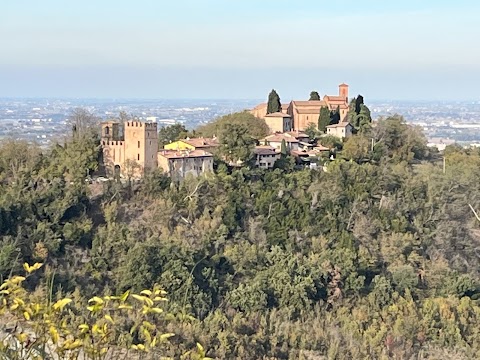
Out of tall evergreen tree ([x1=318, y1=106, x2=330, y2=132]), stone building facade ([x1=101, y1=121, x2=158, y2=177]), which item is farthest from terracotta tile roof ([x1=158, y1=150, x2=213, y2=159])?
tall evergreen tree ([x1=318, y1=106, x2=330, y2=132])

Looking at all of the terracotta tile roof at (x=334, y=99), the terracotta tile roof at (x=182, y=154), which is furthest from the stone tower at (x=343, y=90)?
the terracotta tile roof at (x=182, y=154)

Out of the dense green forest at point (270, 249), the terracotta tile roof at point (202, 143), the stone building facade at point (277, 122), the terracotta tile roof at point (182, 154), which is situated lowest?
the dense green forest at point (270, 249)

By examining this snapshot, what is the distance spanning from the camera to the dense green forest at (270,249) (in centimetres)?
1661

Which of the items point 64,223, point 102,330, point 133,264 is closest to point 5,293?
point 102,330

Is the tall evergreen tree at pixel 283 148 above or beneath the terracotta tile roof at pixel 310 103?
beneath

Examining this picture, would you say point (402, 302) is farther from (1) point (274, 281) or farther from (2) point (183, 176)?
(2) point (183, 176)

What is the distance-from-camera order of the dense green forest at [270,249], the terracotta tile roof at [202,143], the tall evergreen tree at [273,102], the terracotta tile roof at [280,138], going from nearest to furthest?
the dense green forest at [270,249] < the terracotta tile roof at [202,143] < the terracotta tile roof at [280,138] < the tall evergreen tree at [273,102]

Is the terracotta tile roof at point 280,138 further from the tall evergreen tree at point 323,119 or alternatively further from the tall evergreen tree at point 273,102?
the tall evergreen tree at point 273,102

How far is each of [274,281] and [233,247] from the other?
1953 millimetres

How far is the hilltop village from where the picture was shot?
68.1ft

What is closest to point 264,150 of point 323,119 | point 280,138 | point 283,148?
point 283,148

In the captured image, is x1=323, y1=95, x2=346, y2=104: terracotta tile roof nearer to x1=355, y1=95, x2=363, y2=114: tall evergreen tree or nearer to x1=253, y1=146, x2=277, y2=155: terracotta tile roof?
x1=355, y1=95, x2=363, y2=114: tall evergreen tree

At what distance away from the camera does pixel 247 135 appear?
2194 cm

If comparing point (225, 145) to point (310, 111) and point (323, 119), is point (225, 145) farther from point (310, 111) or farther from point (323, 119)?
point (310, 111)
